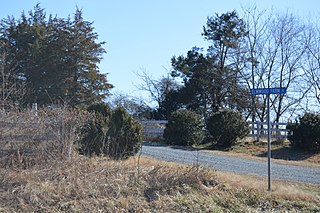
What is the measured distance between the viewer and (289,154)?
20.4 metres

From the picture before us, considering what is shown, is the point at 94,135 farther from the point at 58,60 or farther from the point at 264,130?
the point at 58,60

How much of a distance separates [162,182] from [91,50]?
1082 inches

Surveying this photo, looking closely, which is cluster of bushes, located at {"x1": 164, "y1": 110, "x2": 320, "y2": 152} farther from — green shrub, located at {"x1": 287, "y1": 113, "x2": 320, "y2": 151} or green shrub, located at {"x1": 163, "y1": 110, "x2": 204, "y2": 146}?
green shrub, located at {"x1": 287, "y1": 113, "x2": 320, "y2": 151}

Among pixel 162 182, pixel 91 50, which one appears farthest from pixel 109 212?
pixel 91 50

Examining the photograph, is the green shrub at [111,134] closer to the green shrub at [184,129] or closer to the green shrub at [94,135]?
the green shrub at [94,135]

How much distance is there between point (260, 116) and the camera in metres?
34.3

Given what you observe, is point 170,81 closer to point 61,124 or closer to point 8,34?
point 8,34

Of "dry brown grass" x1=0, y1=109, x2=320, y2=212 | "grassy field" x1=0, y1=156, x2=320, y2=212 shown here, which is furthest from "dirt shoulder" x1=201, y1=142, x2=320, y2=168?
"grassy field" x1=0, y1=156, x2=320, y2=212

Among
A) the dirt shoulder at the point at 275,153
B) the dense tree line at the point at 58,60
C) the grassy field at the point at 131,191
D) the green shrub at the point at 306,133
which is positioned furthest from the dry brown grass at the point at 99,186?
the dense tree line at the point at 58,60

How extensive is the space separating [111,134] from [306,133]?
12008 mm

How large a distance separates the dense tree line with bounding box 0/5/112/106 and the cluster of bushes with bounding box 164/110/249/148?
437 inches

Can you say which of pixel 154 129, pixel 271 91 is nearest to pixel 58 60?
pixel 154 129

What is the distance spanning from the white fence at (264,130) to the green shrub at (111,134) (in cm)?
1269

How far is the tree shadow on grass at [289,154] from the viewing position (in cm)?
1955
